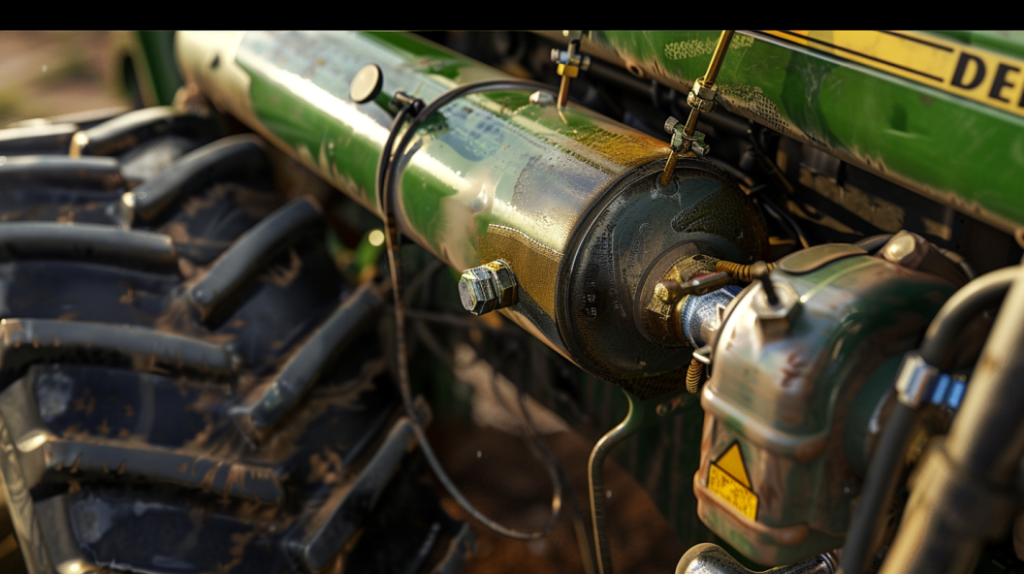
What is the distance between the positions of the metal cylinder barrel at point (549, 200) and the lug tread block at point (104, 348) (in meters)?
0.30

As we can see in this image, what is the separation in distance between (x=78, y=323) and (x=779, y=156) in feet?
2.99

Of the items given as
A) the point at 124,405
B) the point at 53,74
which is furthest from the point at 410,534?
the point at 53,74

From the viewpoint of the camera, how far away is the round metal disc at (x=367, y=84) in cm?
99

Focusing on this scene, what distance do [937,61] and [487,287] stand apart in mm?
441

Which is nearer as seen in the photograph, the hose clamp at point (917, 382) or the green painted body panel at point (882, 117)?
the hose clamp at point (917, 382)

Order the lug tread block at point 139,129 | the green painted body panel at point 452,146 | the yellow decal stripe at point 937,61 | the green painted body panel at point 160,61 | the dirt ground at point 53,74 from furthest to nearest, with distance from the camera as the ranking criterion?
the dirt ground at point 53,74
the green painted body panel at point 160,61
the lug tread block at point 139,129
the green painted body panel at point 452,146
the yellow decal stripe at point 937,61

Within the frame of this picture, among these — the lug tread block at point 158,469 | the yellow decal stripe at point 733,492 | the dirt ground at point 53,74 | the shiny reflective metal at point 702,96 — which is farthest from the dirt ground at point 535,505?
the dirt ground at point 53,74

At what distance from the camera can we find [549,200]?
2.45 feet

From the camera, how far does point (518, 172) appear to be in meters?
0.80

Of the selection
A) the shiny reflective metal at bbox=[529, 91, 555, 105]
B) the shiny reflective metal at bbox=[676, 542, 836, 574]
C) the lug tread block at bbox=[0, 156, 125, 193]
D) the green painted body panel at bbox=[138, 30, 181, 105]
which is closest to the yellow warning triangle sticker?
the shiny reflective metal at bbox=[676, 542, 836, 574]

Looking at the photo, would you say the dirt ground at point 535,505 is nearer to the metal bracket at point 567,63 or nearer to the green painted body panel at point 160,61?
the green painted body panel at point 160,61

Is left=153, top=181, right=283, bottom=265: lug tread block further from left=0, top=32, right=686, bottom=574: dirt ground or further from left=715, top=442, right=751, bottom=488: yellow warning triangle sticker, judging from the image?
left=715, top=442, right=751, bottom=488: yellow warning triangle sticker
